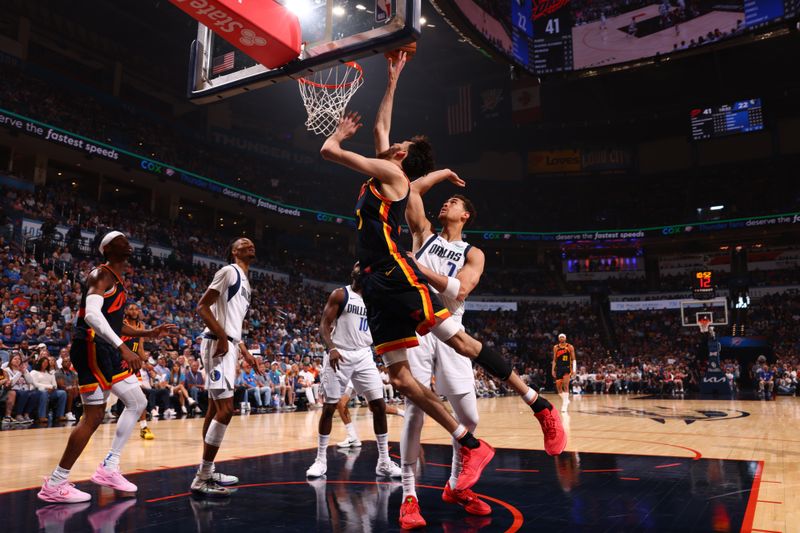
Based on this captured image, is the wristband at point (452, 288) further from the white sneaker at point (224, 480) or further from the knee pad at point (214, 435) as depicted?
the white sneaker at point (224, 480)

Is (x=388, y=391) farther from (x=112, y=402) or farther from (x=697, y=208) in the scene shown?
(x=697, y=208)

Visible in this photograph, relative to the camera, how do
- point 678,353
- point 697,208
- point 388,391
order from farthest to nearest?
point 697,208, point 678,353, point 388,391

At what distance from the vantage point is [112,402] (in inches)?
496

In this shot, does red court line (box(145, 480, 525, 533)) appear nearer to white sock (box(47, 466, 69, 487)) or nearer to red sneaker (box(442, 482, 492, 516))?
red sneaker (box(442, 482, 492, 516))

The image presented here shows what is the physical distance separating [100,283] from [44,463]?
2.86m

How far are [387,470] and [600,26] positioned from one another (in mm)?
16574

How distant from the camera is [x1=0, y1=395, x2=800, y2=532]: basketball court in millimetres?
3779

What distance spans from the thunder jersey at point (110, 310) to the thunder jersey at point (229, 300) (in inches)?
28.6

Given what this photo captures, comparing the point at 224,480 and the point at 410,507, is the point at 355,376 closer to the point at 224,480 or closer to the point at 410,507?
the point at 224,480

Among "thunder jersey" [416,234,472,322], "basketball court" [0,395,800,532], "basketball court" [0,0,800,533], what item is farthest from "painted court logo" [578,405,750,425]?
"thunder jersey" [416,234,472,322]

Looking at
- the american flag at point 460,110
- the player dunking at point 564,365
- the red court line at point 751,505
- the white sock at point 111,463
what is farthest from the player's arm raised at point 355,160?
the american flag at point 460,110

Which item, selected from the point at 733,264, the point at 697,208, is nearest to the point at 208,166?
the point at 697,208

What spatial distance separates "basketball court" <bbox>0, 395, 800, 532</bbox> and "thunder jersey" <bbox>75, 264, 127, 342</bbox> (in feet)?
4.30

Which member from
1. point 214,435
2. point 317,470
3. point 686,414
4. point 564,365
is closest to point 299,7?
point 214,435
